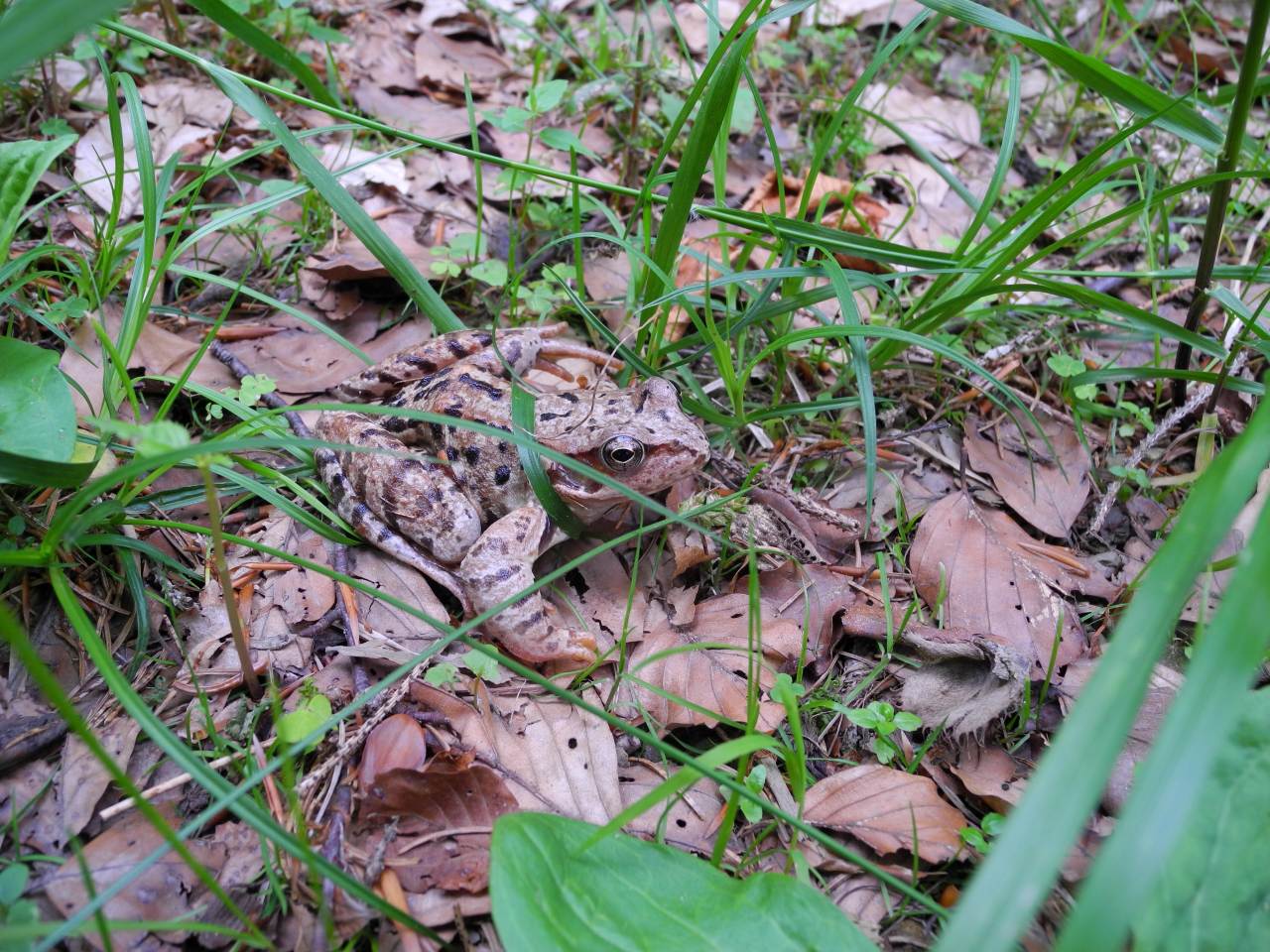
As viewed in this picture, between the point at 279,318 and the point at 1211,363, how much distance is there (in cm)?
518

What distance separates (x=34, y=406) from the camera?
3.09 meters

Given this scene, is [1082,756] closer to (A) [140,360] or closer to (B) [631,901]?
(B) [631,901]

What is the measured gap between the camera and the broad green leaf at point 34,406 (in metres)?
3.00

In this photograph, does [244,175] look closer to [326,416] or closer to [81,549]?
[326,416]

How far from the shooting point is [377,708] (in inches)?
125

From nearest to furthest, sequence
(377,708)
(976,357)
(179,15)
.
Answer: (377,708) → (976,357) → (179,15)

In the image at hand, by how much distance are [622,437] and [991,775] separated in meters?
2.06

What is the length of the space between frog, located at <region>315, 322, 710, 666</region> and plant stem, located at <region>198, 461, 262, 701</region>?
865 mm

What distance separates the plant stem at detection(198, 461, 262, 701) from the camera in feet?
8.18

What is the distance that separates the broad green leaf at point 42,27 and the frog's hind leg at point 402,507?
1.92m

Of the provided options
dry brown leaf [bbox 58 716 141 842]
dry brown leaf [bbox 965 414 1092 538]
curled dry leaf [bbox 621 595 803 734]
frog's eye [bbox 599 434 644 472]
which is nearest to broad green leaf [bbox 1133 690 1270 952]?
curled dry leaf [bbox 621 595 803 734]

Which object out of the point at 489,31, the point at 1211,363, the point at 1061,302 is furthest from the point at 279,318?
the point at 1211,363

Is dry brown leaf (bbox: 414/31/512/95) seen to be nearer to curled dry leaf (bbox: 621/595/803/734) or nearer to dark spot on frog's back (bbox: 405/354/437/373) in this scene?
dark spot on frog's back (bbox: 405/354/437/373)

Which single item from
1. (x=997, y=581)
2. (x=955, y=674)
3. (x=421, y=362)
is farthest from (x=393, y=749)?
(x=997, y=581)
